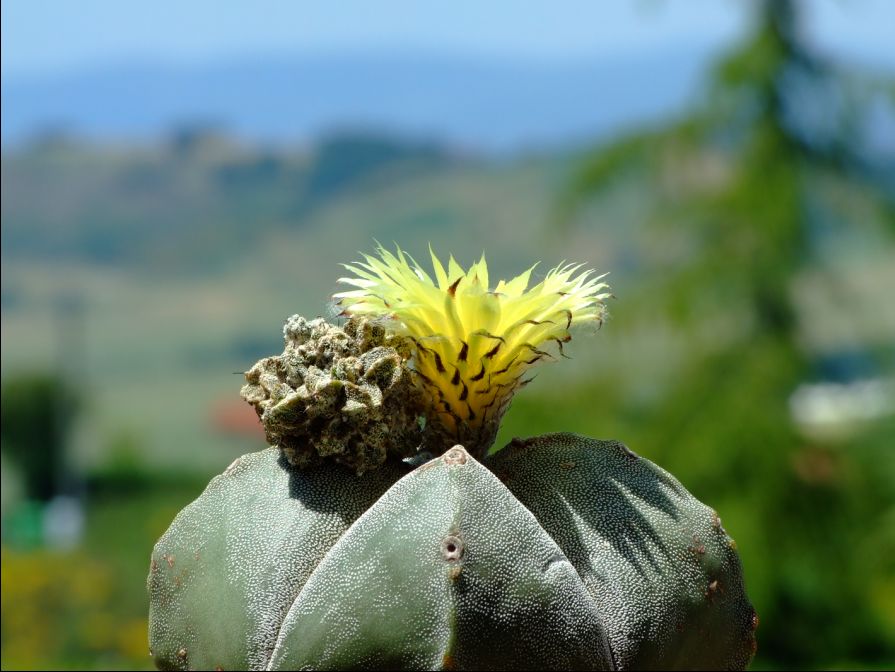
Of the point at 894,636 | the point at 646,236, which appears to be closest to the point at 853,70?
the point at 646,236

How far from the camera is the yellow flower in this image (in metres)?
1.21

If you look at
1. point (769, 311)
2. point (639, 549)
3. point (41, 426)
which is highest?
point (639, 549)

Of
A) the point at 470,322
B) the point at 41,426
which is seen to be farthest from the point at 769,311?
the point at 41,426

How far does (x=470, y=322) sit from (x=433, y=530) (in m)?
0.23

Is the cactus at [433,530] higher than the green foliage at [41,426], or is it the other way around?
the cactus at [433,530]

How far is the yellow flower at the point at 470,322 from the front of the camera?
1.21 meters

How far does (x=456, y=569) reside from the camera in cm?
106

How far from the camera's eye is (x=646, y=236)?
5.94 meters

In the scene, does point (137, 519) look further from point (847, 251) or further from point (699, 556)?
point (699, 556)

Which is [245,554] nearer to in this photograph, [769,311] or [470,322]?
[470,322]

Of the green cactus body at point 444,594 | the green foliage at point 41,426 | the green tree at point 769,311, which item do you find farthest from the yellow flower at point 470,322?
the green foliage at point 41,426

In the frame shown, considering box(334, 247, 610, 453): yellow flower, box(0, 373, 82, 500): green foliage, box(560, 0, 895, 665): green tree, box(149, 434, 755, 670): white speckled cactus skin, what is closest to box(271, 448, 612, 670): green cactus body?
box(149, 434, 755, 670): white speckled cactus skin

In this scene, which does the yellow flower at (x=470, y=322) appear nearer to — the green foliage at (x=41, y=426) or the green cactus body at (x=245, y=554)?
the green cactus body at (x=245, y=554)

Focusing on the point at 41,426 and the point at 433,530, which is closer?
the point at 433,530
